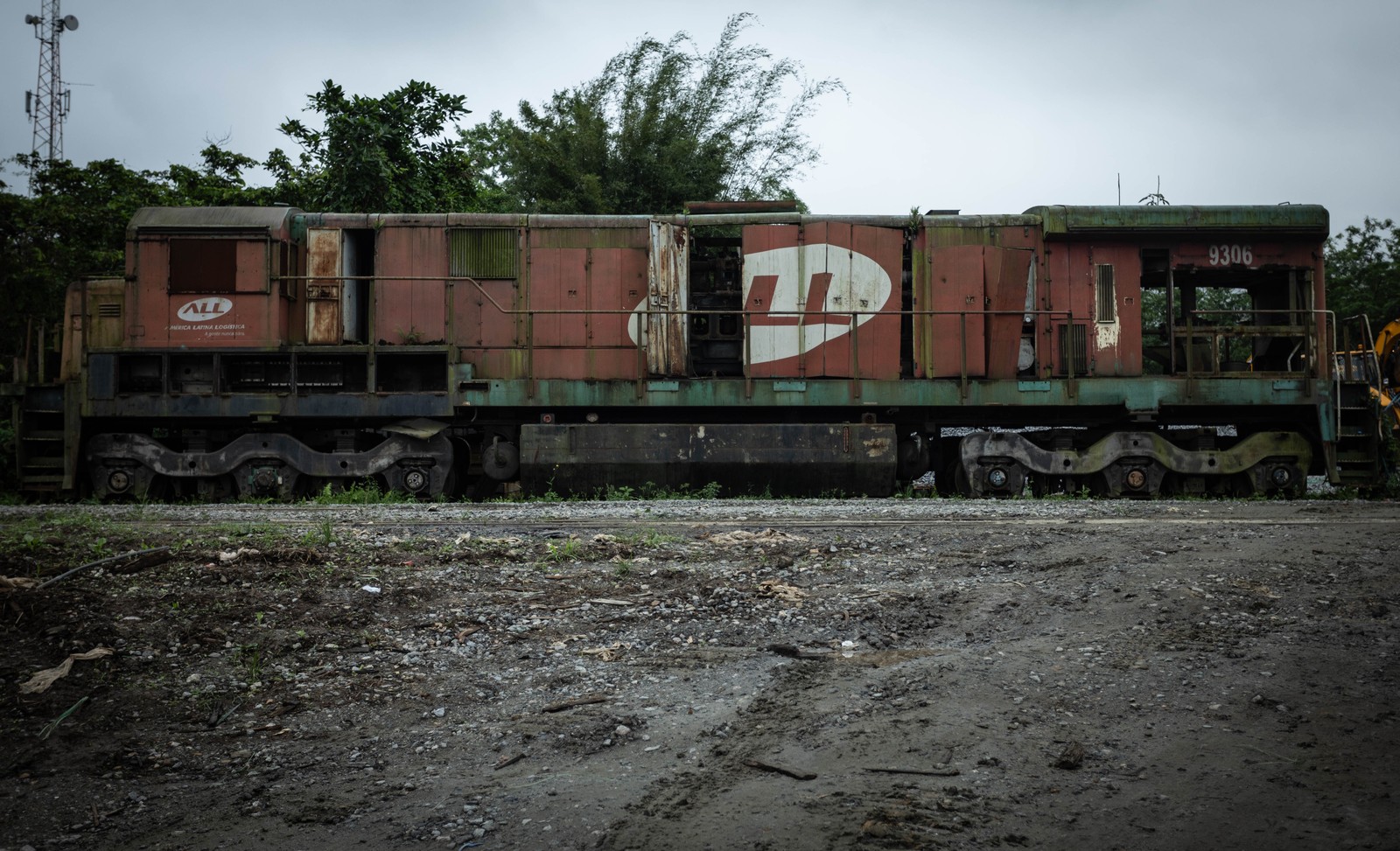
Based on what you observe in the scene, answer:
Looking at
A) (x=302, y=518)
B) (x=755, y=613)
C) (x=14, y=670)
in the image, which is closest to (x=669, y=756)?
(x=755, y=613)

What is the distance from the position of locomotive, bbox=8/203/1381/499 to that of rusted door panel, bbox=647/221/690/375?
0.11ft

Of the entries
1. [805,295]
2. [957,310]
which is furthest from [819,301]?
[957,310]

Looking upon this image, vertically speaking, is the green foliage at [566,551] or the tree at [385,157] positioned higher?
the tree at [385,157]

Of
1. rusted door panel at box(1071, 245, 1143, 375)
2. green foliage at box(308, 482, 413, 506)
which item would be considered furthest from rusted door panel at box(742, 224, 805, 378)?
green foliage at box(308, 482, 413, 506)

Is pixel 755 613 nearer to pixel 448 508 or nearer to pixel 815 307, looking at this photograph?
pixel 448 508

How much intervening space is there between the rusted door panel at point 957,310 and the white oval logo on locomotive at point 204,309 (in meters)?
8.46

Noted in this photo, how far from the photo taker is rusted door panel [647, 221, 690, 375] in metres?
11.9

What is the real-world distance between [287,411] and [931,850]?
34.2ft

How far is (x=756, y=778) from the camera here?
338 cm

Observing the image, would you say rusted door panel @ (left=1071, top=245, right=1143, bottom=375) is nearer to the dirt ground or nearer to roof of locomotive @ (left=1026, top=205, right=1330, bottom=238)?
roof of locomotive @ (left=1026, top=205, right=1330, bottom=238)

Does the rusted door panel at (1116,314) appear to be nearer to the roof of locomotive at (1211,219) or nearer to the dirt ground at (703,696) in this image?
the roof of locomotive at (1211,219)

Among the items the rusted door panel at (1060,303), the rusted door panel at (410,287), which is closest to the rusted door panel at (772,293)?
the rusted door panel at (1060,303)

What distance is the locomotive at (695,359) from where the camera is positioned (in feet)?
38.3

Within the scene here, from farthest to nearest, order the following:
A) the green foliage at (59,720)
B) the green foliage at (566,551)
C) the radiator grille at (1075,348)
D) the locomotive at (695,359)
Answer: the radiator grille at (1075,348)
the locomotive at (695,359)
the green foliage at (566,551)
the green foliage at (59,720)
